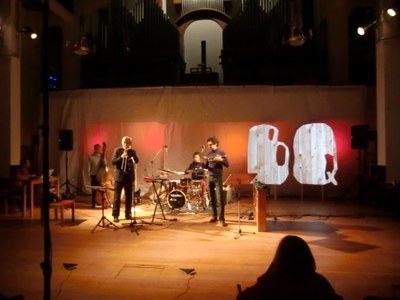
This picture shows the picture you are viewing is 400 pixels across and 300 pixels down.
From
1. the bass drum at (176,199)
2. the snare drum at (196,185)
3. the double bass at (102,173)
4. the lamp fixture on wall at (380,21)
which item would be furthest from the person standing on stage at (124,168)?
the lamp fixture on wall at (380,21)

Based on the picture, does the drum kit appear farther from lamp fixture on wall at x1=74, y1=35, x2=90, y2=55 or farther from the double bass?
lamp fixture on wall at x1=74, y1=35, x2=90, y2=55

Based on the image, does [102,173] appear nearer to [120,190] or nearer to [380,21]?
[120,190]

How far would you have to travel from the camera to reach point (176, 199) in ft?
25.3

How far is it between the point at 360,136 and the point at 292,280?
309 inches

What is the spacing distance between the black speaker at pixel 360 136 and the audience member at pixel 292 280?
767cm

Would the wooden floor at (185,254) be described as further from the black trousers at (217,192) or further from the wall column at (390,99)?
the wall column at (390,99)

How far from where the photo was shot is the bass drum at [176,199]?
7703 millimetres

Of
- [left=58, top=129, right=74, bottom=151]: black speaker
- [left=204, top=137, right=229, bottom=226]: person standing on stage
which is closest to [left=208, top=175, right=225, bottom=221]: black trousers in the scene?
[left=204, top=137, right=229, bottom=226]: person standing on stage

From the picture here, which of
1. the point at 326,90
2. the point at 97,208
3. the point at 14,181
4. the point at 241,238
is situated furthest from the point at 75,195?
the point at 326,90

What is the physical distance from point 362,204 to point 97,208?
6164mm

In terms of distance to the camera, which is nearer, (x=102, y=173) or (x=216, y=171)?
(x=216, y=171)

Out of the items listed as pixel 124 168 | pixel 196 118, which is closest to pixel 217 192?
pixel 124 168

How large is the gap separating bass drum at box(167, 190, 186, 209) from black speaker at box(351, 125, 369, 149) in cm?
435

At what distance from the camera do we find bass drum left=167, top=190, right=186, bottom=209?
770cm
